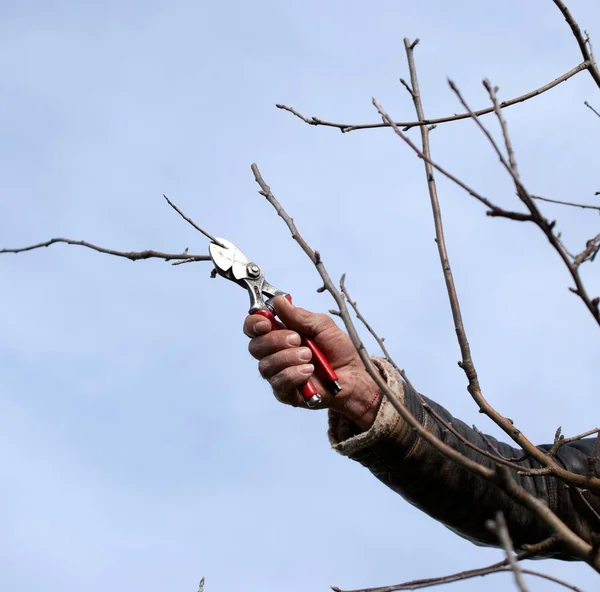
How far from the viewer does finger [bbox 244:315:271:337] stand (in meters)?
3.16

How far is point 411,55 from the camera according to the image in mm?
2857

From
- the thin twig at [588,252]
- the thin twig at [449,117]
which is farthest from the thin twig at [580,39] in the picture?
the thin twig at [588,252]

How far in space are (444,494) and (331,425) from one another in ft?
1.88

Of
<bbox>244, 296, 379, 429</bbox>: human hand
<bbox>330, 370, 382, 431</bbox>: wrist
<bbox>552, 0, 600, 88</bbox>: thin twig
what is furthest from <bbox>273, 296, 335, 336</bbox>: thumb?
<bbox>552, 0, 600, 88</bbox>: thin twig

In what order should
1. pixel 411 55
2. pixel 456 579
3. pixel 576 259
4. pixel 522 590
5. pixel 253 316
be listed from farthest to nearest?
1. pixel 253 316
2. pixel 411 55
3. pixel 456 579
4. pixel 576 259
5. pixel 522 590

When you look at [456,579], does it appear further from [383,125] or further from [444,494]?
[444,494]

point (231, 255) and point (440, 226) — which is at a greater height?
point (231, 255)

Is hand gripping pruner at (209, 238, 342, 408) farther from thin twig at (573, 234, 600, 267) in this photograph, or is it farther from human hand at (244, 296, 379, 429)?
thin twig at (573, 234, 600, 267)

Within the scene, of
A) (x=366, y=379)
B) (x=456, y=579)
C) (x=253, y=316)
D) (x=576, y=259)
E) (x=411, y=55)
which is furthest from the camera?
(x=366, y=379)

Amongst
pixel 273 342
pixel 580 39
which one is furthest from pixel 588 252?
pixel 273 342

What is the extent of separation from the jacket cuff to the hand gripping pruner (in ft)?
0.82

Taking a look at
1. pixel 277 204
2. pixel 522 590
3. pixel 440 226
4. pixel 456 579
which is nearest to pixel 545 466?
pixel 456 579

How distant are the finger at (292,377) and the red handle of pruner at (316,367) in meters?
0.05

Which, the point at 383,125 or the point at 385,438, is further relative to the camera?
the point at 385,438
